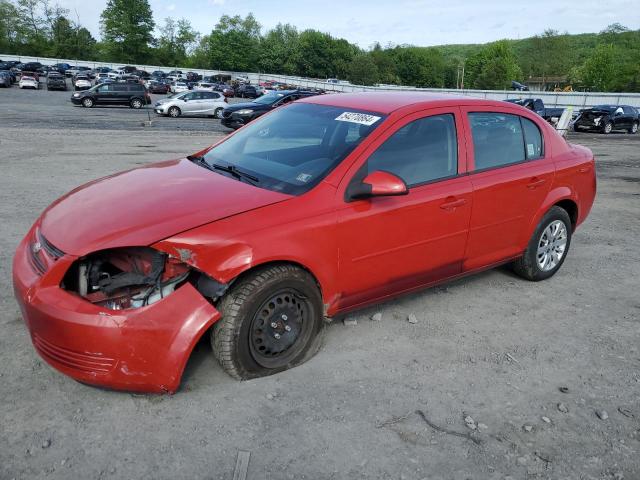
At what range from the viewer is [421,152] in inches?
158

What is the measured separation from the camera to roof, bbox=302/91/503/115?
13.5 ft

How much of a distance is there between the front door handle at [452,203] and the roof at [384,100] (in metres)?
0.75

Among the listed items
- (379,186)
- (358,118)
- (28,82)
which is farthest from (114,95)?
(379,186)

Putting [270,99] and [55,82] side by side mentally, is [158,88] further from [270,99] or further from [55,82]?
[270,99]

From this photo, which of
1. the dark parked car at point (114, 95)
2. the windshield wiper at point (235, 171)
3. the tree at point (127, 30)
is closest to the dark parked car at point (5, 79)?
the dark parked car at point (114, 95)

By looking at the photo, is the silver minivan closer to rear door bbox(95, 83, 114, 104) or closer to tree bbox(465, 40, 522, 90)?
rear door bbox(95, 83, 114, 104)

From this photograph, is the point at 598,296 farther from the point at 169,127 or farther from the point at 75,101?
the point at 75,101

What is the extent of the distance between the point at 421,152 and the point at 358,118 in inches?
20.5

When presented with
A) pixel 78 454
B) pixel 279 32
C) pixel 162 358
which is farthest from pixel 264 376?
pixel 279 32

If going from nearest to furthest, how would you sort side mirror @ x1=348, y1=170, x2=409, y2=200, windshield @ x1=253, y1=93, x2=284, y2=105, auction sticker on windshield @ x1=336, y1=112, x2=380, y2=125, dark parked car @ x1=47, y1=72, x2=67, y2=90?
side mirror @ x1=348, y1=170, x2=409, y2=200
auction sticker on windshield @ x1=336, y1=112, x2=380, y2=125
windshield @ x1=253, y1=93, x2=284, y2=105
dark parked car @ x1=47, y1=72, x2=67, y2=90

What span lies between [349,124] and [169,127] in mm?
18743

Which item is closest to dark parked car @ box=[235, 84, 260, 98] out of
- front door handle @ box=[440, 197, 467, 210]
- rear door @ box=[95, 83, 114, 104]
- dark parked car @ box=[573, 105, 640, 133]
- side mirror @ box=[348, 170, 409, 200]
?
rear door @ box=[95, 83, 114, 104]

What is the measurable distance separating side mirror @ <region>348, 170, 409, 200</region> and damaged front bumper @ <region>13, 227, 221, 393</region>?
46.1 inches

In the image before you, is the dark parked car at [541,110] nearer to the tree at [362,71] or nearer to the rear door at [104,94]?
the rear door at [104,94]
